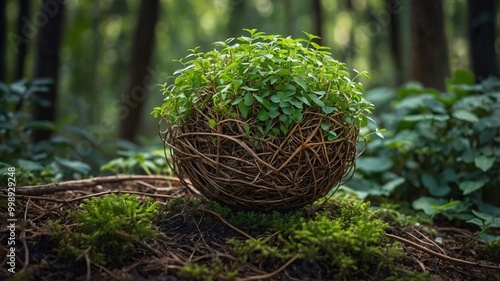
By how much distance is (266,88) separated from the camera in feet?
6.46

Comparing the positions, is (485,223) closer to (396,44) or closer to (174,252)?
(174,252)

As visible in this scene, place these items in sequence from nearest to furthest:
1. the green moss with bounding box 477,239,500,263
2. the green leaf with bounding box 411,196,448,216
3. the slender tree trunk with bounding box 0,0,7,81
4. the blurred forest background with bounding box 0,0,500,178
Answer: the green moss with bounding box 477,239,500,263 < the green leaf with bounding box 411,196,448,216 < the blurred forest background with bounding box 0,0,500,178 < the slender tree trunk with bounding box 0,0,7,81

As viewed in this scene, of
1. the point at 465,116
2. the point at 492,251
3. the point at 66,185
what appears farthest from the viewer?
the point at 465,116

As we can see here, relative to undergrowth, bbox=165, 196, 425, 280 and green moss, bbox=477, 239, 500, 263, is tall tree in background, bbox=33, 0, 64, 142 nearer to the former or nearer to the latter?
undergrowth, bbox=165, 196, 425, 280

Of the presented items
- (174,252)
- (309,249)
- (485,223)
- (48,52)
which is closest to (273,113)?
(309,249)

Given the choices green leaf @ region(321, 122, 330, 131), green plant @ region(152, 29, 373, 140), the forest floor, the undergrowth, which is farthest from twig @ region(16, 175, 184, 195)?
green leaf @ region(321, 122, 330, 131)

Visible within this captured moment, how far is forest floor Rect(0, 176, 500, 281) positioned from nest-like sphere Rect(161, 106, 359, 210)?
0.20m

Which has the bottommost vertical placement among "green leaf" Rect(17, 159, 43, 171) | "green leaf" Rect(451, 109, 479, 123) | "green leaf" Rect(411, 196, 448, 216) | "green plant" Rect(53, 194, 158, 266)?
"green leaf" Rect(411, 196, 448, 216)

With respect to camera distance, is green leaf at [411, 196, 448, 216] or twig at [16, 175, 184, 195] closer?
twig at [16, 175, 184, 195]

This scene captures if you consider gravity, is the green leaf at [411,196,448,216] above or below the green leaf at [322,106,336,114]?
below

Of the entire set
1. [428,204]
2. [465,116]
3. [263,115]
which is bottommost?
[428,204]

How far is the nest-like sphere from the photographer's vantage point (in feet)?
6.30

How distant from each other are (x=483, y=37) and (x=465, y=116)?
1.45 m

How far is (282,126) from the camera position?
75.3 inches
